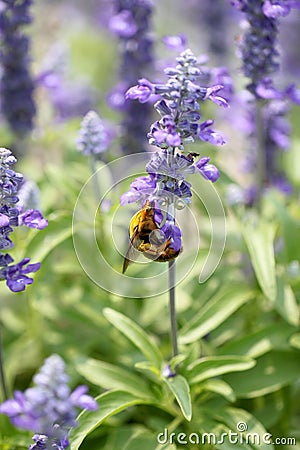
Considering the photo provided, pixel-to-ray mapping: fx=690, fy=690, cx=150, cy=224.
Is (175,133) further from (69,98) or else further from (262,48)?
(69,98)

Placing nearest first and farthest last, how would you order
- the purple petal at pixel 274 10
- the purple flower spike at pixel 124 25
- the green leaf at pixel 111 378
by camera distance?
the green leaf at pixel 111 378
the purple petal at pixel 274 10
the purple flower spike at pixel 124 25

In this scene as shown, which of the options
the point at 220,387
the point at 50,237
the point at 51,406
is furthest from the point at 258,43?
the point at 51,406

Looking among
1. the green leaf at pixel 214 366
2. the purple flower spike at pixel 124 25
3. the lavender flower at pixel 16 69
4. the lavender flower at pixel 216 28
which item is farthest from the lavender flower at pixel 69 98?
the green leaf at pixel 214 366

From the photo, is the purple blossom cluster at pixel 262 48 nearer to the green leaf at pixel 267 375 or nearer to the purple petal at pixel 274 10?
the purple petal at pixel 274 10

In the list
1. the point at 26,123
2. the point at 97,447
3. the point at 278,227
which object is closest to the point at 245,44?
the point at 278,227

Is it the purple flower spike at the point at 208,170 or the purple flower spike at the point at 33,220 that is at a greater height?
the purple flower spike at the point at 208,170

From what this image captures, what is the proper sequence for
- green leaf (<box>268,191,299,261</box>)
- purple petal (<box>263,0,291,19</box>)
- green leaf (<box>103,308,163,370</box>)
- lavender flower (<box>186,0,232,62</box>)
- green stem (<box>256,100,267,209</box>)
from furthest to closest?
lavender flower (<box>186,0,232,62</box>) < green stem (<box>256,100,267,209</box>) < green leaf (<box>268,191,299,261</box>) < purple petal (<box>263,0,291,19</box>) < green leaf (<box>103,308,163,370</box>)

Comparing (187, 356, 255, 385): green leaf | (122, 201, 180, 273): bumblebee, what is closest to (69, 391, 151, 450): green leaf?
(187, 356, 255, 385): green leaf

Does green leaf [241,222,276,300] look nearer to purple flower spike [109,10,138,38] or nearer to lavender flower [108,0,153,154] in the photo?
lavender flower [108,0,153,154]
